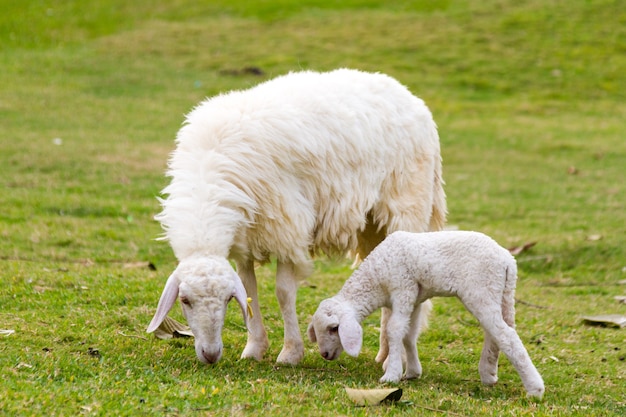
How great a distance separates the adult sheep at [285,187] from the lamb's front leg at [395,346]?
0.79m

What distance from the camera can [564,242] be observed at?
10.3m

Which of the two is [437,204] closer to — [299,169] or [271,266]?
[299,169]

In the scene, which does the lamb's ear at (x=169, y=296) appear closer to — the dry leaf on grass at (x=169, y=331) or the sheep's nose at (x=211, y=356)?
the sheep's nose at (x=211, y=356)

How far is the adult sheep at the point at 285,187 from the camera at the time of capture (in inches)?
215

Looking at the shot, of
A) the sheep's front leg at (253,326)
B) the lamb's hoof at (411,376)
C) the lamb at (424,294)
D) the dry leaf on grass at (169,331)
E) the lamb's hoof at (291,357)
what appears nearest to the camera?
the lamb at (424,294)

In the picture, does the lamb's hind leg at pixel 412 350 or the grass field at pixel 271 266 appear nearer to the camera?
the grass field at pixel 271 266

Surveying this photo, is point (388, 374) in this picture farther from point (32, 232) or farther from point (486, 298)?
point (32, 232)

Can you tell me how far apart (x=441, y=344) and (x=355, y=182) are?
1616 millimetres

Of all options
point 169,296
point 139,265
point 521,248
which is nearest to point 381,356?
point 169,296

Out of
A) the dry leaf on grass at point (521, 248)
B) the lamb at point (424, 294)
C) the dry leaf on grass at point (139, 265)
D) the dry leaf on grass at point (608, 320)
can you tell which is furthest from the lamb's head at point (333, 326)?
the dry leaf on grass at point (521, 248)

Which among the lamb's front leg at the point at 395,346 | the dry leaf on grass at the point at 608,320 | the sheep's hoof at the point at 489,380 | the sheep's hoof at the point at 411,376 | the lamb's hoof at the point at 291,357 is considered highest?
the lamb's front leg at the point at 395,346

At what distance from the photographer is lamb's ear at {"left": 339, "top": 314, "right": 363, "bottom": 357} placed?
5312mm

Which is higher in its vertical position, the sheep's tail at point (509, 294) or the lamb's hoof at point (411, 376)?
the sheep's tail at point (509, 294)

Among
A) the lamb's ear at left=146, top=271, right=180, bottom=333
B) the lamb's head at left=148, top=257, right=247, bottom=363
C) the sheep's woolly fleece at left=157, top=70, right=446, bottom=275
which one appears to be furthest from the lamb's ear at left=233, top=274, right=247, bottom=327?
the lamb's ear at left=146, top=271, right=180, bottom=333
